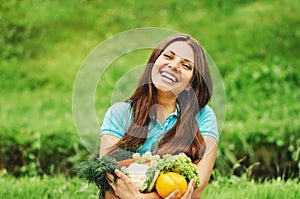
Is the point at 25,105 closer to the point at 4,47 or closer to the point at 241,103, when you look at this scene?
the point at 4,47

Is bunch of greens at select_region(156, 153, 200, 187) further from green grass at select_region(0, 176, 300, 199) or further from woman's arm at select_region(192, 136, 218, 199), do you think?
green grass at select_region(0, 176, 300, 199)

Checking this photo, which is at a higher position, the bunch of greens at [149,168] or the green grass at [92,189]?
the bunch of greens at [149,168]


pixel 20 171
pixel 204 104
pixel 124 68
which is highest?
pixel 204 104

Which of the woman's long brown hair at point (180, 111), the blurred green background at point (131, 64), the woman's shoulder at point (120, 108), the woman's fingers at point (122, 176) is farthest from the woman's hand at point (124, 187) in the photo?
the blurred green background at point (131, 64)

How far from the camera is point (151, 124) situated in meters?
3.37

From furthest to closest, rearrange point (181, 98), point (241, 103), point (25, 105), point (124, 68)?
point (124, 68) → point (25, 105) → point (241, 103) → point (181, 98)

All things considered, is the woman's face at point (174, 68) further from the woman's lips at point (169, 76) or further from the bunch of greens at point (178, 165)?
the bunch of greens at point (178, 165)

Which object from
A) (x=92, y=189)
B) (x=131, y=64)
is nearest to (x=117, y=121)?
(x=92, y=189)

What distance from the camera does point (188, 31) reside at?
27.8 ft

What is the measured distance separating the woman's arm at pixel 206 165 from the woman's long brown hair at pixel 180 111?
0.09 ft

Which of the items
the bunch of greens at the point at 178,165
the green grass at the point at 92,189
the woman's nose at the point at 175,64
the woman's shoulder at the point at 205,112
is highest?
the woman's nose at the point at 175,64

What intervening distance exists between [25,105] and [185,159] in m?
4.72

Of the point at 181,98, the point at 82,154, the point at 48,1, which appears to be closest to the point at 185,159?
the point at 181,98

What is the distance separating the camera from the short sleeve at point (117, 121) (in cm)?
331
